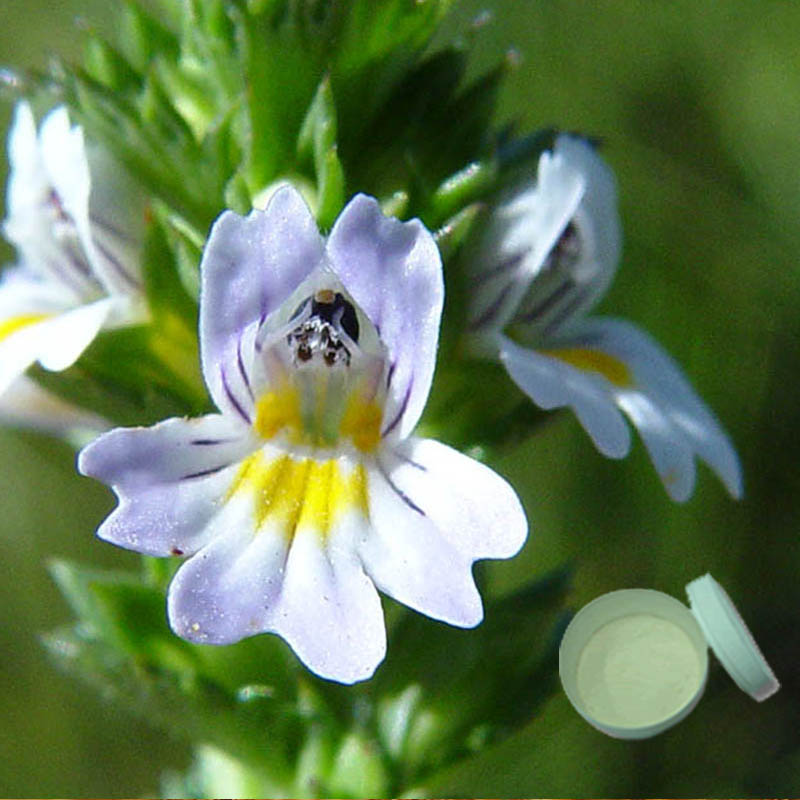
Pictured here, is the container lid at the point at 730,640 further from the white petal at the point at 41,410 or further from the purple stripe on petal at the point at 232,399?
the white petal at the point at 41,410

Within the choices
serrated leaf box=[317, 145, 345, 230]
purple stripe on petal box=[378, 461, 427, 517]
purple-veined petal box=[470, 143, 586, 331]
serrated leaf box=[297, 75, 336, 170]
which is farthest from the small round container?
serrated leaf box=[297, 75, 336, 170]

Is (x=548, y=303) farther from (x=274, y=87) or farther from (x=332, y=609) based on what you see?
(x=332, y=609)

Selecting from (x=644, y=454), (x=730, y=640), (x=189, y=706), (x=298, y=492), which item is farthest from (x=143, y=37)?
(x=644, y=454)

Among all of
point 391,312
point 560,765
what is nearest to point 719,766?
point 560,765

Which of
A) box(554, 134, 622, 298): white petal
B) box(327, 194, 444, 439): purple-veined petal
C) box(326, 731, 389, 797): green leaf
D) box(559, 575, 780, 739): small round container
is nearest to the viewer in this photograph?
box(327, 194, 444, 439): purple-veined petal

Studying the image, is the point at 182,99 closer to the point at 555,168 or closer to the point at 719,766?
the point at 555,168

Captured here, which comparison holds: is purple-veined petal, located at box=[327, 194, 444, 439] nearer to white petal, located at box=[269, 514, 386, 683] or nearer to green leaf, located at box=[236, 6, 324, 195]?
white petal, located at box=[269, 514, 386, 683]

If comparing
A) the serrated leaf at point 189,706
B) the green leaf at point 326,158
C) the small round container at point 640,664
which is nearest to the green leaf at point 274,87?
the green leaf at point 326,158
